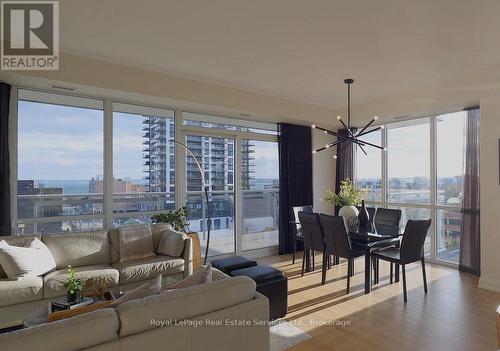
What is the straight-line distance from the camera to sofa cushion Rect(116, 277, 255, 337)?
1610mm

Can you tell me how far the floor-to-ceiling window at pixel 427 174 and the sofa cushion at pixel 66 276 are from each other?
5169 mm

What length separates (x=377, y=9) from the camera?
2611 millimetres

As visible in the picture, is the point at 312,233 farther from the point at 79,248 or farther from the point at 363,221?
the point at 79,248

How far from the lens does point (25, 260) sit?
3072 mm

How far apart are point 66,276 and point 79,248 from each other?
0.54 m

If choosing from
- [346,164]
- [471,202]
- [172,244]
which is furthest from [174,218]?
[471,202]

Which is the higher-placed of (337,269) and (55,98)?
(55,98)

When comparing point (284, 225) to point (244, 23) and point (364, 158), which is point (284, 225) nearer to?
point (364, 158)

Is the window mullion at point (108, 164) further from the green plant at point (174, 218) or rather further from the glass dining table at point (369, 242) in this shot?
the glass dining table at point (369, 242)

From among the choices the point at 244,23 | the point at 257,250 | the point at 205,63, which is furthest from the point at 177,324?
the point at 257,250

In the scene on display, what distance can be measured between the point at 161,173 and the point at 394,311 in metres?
3.82

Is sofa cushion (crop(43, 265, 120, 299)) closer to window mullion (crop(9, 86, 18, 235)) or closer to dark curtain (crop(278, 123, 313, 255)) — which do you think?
window mullion (crop(9, 86, 18, 235))

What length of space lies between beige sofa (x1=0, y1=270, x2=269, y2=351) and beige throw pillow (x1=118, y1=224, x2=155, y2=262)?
236 centimetres

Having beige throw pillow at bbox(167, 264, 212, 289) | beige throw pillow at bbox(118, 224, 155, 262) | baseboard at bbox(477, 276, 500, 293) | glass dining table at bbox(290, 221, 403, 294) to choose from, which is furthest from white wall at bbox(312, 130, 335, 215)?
beige throw pillow at bbox(167, 264, 212, 289)
